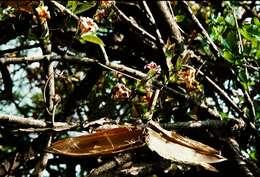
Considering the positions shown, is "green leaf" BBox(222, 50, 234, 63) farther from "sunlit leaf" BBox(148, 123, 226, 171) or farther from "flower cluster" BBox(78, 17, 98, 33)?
"flower cluster" BBox(78, 17, 98, 33)

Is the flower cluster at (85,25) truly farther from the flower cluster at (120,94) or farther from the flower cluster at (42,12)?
the flower cluster at (120,94)

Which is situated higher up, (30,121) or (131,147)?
(30,121)

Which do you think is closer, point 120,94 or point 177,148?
point 177,148

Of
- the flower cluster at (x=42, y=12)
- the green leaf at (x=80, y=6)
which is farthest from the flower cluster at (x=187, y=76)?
the flower cluster at (x=42, y=12)

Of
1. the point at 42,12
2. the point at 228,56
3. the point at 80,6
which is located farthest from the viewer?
the point at 228,56

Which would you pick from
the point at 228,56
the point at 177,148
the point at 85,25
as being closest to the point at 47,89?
the point at 85,25

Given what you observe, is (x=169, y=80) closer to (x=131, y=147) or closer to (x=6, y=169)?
(x=131, y=147)

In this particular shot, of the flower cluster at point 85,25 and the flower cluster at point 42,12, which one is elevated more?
the flower cluster at point 42,12

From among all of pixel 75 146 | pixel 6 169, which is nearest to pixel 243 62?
pixel 75 146

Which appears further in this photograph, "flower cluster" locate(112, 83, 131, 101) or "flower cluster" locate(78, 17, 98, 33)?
"flower cluster" locate(112, 83, 131, 101)

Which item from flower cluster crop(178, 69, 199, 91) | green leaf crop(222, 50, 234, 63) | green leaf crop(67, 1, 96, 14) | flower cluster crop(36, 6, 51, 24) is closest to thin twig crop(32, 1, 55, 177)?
flower cluster crop(36, 6, 51, 24)

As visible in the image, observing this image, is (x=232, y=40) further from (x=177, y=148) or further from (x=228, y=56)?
(x=177, y=148)
